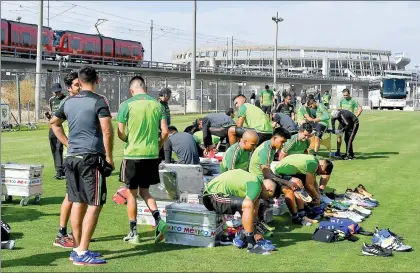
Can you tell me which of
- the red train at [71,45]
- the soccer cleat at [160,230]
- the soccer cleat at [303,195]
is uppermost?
the red train at [71,45]

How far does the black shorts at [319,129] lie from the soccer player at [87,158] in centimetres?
1048

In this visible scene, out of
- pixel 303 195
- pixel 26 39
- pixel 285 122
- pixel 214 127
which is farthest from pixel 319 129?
pixel 26 39

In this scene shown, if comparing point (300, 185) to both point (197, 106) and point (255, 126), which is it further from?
point (197, 106)

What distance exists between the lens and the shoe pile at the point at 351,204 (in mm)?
9297

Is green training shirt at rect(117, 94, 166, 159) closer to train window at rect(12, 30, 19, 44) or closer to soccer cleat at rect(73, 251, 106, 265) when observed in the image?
soccer cleat at rect(73, 251, 106, 265)

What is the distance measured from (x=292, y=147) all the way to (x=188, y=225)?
14.1 feet

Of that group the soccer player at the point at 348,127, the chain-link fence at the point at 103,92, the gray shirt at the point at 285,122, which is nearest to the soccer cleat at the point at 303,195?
the gray shirt at the point at 285,122

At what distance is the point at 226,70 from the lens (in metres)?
90.5

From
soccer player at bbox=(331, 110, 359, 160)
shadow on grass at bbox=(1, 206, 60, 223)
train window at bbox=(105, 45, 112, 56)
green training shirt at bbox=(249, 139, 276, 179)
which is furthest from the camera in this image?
train window at bbox=(105, 45, 112, 56)

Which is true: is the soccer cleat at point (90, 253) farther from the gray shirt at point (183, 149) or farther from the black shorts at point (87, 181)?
the gray shirt at point (183, 149)

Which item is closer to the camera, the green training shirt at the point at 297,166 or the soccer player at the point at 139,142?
the soccer player at the point at 139,142

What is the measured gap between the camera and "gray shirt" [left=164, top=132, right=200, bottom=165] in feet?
31.6

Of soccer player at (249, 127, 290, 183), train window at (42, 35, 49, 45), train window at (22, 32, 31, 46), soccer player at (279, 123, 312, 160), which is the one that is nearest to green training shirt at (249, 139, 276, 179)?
soccer player at (249, 127, 290, 183)

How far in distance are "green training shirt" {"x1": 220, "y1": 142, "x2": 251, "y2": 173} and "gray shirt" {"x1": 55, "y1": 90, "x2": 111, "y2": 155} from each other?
7.51 feet
